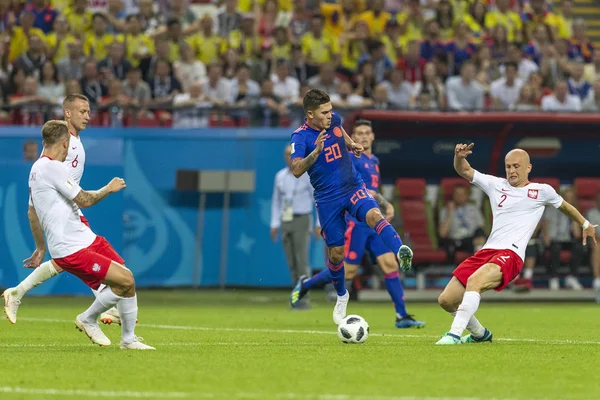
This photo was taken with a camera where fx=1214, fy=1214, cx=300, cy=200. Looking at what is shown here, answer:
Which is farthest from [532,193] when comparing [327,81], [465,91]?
[465,91]

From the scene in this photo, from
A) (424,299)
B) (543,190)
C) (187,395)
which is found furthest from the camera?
(424,299)

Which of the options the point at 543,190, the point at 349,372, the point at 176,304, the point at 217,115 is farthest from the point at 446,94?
the point at 349,372

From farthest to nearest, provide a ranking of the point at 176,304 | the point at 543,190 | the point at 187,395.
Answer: the point at 176,304 → the point at 543,190 → the point at 187,395

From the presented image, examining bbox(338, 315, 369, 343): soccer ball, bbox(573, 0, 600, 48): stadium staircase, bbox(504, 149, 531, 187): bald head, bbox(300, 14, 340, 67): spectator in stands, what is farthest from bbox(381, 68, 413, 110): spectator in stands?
bbox(338, 315, 369, 343): soccer ball

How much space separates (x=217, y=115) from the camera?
23078mm

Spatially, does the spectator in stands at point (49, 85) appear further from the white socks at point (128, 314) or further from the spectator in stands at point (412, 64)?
the white socks at point (128, 314)

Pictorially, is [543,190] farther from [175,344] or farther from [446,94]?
[446,94]

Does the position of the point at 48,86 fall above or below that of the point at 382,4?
below

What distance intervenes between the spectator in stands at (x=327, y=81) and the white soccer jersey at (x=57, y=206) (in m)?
13.0

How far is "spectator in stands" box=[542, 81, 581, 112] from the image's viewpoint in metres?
23.6

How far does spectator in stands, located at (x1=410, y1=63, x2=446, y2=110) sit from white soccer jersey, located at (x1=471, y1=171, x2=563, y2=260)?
1156 cm

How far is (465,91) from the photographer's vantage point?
23875mm

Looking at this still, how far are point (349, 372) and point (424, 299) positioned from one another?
41.9 feet

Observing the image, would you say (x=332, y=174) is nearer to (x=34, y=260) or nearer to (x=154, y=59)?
(x=34, y=260)
